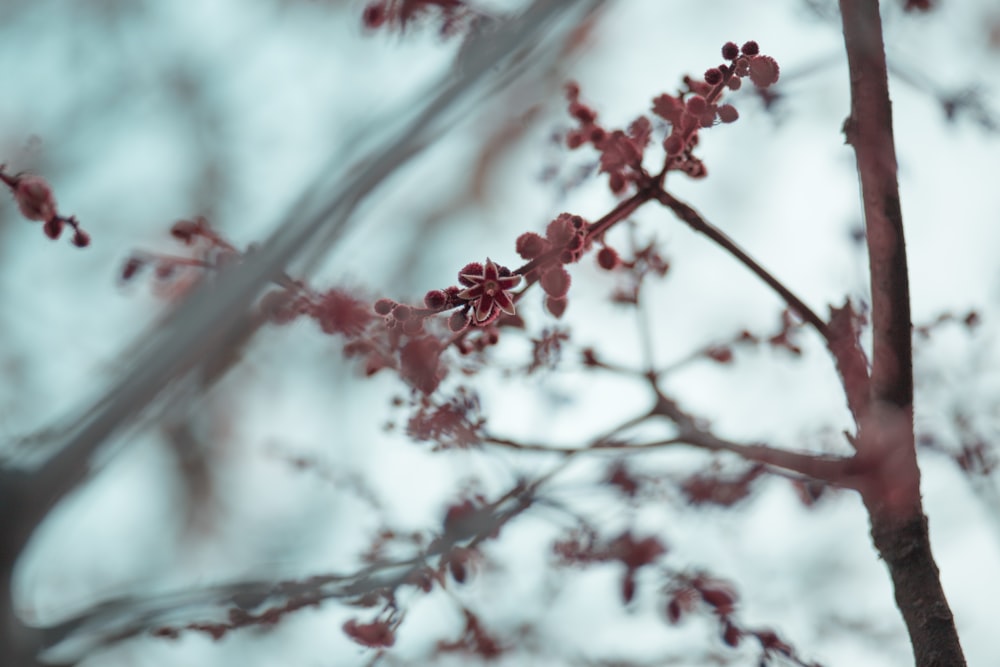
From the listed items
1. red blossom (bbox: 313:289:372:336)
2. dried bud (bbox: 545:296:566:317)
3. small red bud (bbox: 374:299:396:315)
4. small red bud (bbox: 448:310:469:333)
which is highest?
red blossom (bbox: 313:289:372:336)

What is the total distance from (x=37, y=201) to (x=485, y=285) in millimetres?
679

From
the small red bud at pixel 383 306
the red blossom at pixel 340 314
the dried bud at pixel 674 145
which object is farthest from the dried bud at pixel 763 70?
the red blossom at pixel 340 314

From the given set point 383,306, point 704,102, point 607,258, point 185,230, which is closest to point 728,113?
point 704,102

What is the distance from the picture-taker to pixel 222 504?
454 centimetres

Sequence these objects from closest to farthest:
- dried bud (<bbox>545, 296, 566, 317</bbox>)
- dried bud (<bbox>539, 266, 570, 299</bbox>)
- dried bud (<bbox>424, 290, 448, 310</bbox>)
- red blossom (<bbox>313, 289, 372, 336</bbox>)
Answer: dried bud (<bbox>424, 290, 448, 310</bbox>) < dried bud (<bbox>539, 266, 570, 299</bbox>) < dried bud (<bbox>545, 296, 566, 317</bbox>) < red blossom (<bbox>313, 289, 372, 336</bbox>)

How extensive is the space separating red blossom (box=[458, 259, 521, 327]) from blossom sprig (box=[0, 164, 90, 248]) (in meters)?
0.63

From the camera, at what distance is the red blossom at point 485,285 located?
1.15 meters

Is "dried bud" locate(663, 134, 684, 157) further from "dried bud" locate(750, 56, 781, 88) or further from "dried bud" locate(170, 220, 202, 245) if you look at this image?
"dried bud" locate(170, 220, 202, 245)

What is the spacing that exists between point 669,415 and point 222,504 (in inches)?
→ 138

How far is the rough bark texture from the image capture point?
50.8 inches

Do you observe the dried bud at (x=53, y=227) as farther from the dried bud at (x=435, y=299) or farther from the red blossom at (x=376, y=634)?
the red blossom at (x=376, y=634)

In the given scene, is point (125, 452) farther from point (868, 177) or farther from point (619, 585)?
point (868, 177)

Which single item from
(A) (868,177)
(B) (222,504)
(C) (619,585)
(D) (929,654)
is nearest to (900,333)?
(A) (868,177)

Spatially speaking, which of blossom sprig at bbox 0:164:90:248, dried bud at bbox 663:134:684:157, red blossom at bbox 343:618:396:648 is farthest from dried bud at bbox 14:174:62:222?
dried bud at bbox 663:134:684:157
